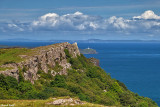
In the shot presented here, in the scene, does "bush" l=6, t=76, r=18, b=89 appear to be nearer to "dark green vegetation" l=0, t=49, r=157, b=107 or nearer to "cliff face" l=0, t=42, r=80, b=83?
"dark green vegetation" l=0, t=49, r=157, b=107

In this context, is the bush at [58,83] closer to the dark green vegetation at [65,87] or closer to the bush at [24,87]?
the dark green vegetation at [65,87]

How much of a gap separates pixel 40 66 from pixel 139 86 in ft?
376

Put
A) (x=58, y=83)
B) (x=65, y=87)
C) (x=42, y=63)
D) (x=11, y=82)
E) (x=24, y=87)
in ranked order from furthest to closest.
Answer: (x=42, y=63) < (x=58, y=83) < (x=65, y=87) < (x=24, y=87) < (x=11, y=82)

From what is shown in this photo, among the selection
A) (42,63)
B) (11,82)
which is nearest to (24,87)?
(11,82)

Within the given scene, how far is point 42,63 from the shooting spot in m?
56.0

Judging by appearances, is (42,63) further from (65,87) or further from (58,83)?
(65,87)

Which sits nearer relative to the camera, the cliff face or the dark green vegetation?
the dark green vegetation

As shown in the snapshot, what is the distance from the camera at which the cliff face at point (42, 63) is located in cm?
4292

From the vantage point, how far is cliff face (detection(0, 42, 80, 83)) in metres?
42.9

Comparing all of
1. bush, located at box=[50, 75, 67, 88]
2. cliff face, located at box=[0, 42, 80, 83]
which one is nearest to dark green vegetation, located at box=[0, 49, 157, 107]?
bush, located at box=[50, 75, 67, 88]

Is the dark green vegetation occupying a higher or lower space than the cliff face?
lower

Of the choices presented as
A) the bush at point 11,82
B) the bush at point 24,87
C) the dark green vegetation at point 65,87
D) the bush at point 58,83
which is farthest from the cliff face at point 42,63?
the bush at point 58,83

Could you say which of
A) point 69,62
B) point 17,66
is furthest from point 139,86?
point 17,66

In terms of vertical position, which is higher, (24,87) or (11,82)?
(11,82)
